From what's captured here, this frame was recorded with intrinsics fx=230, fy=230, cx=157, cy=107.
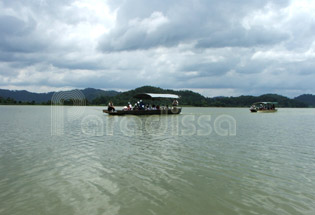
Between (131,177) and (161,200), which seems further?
(131,177)

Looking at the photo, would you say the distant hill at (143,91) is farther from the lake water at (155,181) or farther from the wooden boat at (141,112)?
the lake water at (155,181)

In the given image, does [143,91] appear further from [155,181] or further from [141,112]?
[155,181]

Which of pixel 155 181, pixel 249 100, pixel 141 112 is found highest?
pixel 249 100

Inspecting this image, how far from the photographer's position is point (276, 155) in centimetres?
1059

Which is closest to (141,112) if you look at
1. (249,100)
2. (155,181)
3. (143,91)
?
(155,181)

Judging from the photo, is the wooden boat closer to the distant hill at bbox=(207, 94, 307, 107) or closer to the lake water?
the lake water

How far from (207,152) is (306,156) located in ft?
14.5

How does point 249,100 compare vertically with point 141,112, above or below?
above

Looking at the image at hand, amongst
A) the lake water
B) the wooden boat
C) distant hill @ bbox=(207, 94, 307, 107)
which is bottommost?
the lake water

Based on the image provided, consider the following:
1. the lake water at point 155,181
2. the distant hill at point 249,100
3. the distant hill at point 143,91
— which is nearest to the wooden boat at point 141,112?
the lake water at point 155,181

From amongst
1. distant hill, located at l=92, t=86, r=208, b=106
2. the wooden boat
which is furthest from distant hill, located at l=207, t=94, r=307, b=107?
the wooden boat

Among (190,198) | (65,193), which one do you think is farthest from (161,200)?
(65,193)

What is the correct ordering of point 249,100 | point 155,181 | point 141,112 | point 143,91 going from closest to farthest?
point 155,181, point 141,112, point 143,91, point 249,100

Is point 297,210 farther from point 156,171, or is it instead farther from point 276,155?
point 276,155
